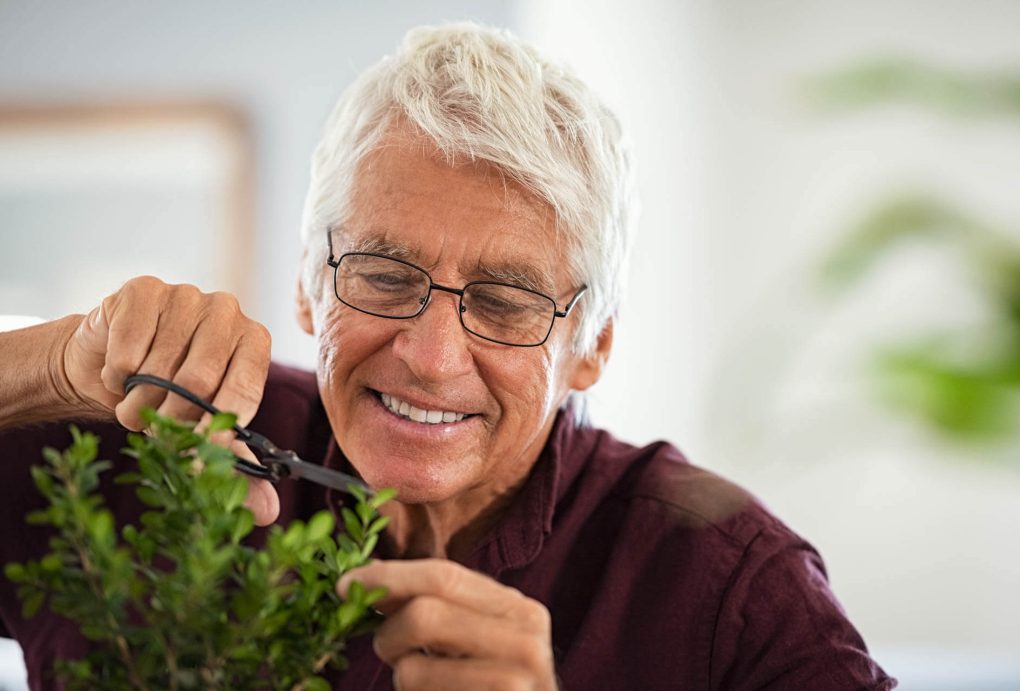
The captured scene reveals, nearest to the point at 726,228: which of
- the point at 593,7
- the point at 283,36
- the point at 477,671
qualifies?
the point at 593,7

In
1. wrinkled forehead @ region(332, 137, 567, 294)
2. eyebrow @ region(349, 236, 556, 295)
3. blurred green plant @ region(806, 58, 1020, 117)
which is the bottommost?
eyebrow @ region(349, 236, 556, 295)

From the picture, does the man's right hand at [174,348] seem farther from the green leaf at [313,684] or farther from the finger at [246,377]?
the green leaf at [313,684]

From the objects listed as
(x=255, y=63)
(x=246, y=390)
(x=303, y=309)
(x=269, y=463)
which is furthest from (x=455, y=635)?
(x=255, y=63)

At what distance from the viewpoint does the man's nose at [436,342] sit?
1.30 metres

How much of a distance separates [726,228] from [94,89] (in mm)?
2755

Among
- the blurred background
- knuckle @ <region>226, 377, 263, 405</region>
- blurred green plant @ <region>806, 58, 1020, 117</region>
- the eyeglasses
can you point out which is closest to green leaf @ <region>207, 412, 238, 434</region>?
knuckle @ <region>226, 377, 263, 405</region>

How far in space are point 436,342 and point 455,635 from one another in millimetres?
539

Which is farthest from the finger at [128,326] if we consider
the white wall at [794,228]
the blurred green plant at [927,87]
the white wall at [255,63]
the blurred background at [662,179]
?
the white wall at [255,63]

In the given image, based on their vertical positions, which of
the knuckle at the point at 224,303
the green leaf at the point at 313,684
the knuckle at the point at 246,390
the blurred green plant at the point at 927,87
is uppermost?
the blurred green plant at the point at 927,87

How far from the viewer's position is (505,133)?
1.36 metres

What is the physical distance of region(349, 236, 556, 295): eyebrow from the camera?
1330 millimetres

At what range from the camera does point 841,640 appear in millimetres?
1311

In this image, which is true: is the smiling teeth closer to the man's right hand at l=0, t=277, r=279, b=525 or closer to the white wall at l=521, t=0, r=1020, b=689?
the man's right hand at l=0, t=277, r=279, b=525

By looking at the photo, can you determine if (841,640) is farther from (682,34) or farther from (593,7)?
(682,34)
